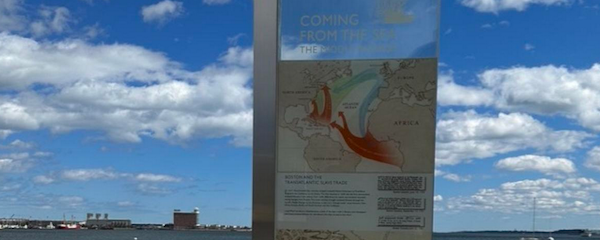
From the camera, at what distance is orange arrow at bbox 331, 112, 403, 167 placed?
538 centimetres

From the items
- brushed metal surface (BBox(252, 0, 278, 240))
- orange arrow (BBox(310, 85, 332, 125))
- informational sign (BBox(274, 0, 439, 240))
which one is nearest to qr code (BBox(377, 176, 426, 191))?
informational sign (BBox(274, 0, 439, 240))

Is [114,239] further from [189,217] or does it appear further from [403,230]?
[403,230]

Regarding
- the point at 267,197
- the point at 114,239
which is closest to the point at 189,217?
the point at 114,239

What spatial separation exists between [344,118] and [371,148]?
31 centimetres

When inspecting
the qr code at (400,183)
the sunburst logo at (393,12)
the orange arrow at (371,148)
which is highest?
the sunburst logo at (393,12)

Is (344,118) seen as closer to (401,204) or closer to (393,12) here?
(401,204)

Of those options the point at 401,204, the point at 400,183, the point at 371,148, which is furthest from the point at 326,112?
the point at 401,204

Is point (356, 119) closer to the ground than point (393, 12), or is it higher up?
closer to the ground

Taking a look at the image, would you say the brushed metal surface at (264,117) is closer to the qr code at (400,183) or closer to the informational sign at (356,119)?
the informational sign at (356,119)

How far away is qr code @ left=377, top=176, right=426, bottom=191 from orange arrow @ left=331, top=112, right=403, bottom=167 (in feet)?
0.41

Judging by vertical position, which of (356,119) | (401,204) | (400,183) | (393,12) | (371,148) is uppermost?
(393,12)

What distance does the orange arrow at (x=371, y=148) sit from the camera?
5.38 m

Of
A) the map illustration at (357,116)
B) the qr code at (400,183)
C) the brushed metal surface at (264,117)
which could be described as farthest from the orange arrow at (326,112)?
the qr code at (400,183)

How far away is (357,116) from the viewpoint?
17.8ft
